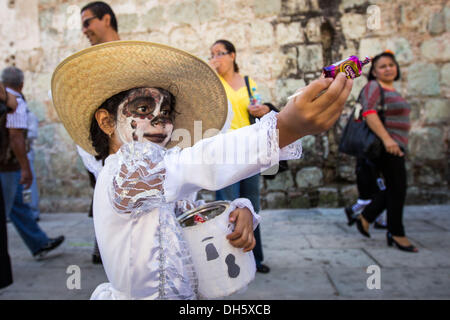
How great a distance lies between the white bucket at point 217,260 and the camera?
3.64ft

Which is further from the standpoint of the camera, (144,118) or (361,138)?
(361,138)

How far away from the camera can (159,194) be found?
986mm

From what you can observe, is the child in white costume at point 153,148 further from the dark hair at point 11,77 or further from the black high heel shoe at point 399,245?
the dark hair at point 11,77

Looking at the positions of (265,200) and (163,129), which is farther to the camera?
(265,200)

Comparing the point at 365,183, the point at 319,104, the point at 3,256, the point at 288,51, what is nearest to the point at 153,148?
the point at 319,104

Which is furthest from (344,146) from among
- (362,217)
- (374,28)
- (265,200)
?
(374,28)

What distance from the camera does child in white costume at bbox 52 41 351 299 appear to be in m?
0.87

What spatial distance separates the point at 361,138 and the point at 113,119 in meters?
2.87

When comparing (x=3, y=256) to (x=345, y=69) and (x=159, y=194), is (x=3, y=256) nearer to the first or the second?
(x=159, y=194)
